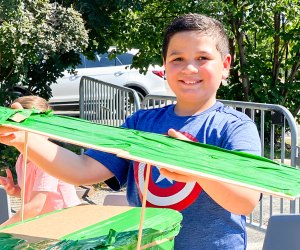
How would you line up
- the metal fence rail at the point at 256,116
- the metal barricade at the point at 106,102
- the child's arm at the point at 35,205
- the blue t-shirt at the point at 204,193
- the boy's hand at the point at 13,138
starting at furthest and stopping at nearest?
the metal barricade at the point at 106,102 < the metal fence rail at the point at 256,116 < the child's arm at the point at 35,205 < the blue t-shirt at the point at 204,193 < the boy's hand at the point at 13,138

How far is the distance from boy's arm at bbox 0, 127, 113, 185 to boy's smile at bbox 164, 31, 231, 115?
38cm

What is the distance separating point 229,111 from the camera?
2326mm

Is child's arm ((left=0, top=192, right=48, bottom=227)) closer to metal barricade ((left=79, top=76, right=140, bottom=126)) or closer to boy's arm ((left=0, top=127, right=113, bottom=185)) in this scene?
boy's arm ((left=0, top=127, right=113, bottom=185))

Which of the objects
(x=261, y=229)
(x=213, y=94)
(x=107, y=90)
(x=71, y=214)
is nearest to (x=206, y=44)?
(x=213, y=94)

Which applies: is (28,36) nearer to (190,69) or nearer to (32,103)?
(32,103)

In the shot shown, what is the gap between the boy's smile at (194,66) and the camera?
2.23 metres

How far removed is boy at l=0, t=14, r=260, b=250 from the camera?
2.17 m

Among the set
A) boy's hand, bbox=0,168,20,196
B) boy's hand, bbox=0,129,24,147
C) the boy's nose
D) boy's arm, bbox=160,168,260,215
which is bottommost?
boy's hand, bbox=0,168,20,196

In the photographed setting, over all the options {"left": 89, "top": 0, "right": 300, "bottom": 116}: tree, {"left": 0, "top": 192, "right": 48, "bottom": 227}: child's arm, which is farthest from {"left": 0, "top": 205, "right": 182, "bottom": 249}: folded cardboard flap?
{"left": 89, "top": 0, "right": 300, "bottom": 116}: tree

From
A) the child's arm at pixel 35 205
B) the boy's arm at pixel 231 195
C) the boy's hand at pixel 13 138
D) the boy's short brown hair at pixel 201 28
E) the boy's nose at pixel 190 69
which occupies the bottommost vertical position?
the child's arm at pixel 35 205

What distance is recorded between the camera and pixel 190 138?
2209 millimetres

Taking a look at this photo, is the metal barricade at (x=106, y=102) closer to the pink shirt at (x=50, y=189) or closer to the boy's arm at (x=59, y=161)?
the pink shirt at (x=50, y=189)

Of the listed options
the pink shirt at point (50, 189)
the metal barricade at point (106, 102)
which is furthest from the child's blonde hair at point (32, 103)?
the metal barricade at point (106, 102)

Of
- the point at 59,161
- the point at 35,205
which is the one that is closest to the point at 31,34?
the point at 35,205
